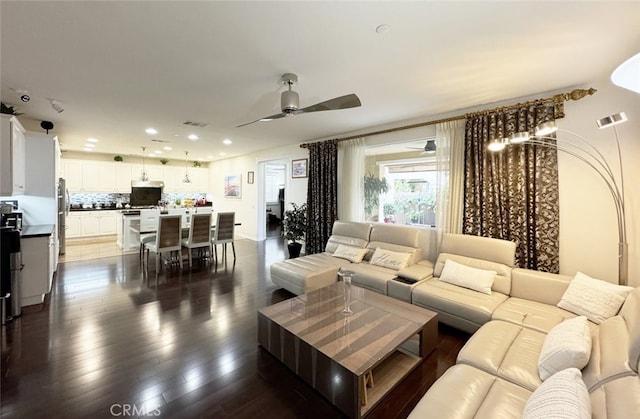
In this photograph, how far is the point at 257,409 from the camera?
1.78m

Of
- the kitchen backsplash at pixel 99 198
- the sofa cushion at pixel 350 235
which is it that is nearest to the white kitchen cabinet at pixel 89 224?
the kitchen backsplash at pixel 99 198

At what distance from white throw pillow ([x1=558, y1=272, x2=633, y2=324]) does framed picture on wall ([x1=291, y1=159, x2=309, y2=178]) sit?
4.63 meters

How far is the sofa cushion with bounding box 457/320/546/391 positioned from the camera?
156cm

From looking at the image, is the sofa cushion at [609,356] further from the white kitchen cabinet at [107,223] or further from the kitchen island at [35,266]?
the white kitchen cabinet at [107,223]

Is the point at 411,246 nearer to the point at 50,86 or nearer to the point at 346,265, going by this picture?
the point at 346,265

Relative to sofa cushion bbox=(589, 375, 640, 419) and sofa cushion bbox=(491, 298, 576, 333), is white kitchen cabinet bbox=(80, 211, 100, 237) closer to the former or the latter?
sofa cushion bbox=(491, 298, 576, 333)

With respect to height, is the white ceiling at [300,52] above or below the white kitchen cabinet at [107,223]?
above

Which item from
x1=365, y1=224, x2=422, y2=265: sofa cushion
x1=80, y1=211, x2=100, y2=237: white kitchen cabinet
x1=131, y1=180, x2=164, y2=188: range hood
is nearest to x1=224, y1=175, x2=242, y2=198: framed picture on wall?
x1=131, y1=180, x2=164, y2=188: range hood

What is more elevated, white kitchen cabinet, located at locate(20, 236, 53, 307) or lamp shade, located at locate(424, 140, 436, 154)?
lamp shade, located at locate(424, 140, 436, 154)

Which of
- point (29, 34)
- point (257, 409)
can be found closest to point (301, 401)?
point (257, 409)

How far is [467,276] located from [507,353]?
50.2 inches

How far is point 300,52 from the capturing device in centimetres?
215

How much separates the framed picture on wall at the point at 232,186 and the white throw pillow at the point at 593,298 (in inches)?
297

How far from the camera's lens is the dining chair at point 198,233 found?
4.91 m
